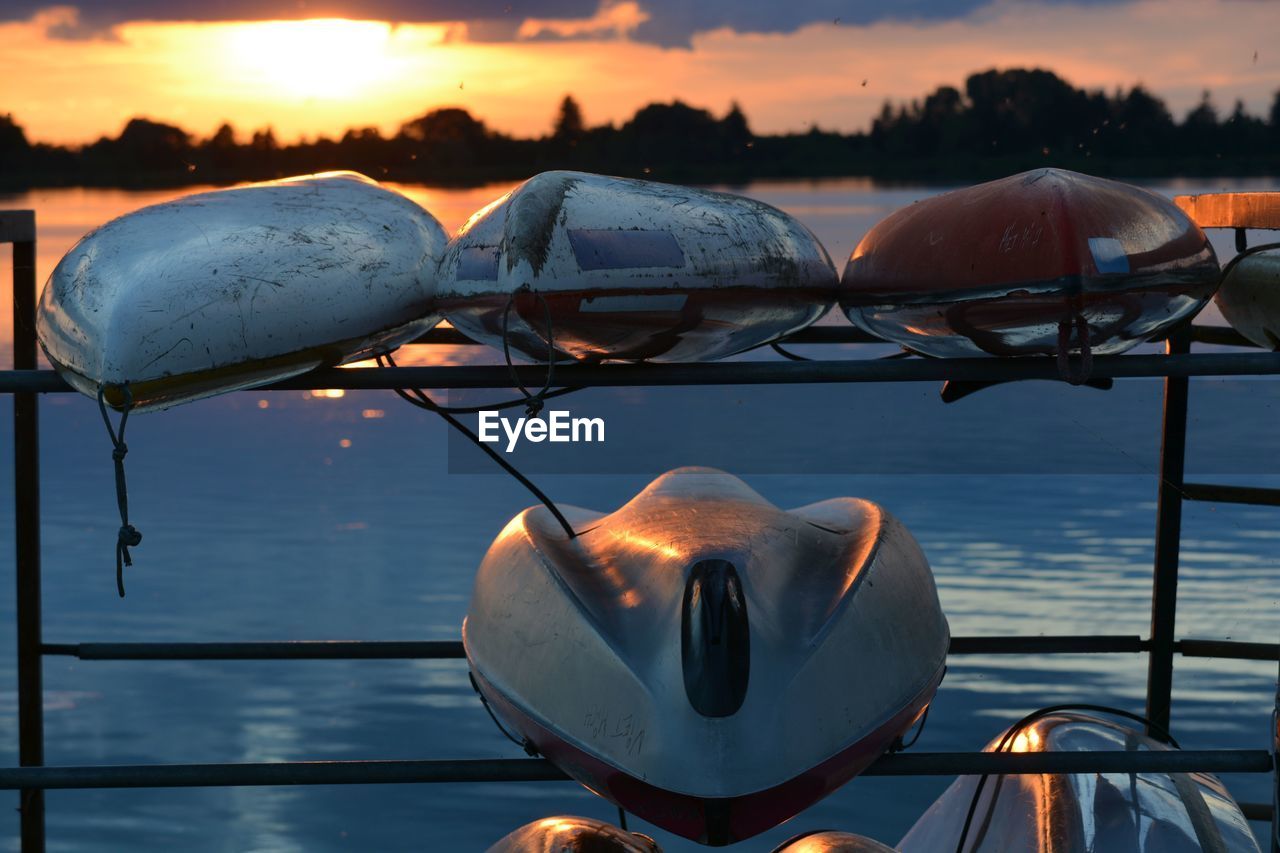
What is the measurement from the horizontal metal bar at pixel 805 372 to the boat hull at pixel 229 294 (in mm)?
108

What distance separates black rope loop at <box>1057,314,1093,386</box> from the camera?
2039mm

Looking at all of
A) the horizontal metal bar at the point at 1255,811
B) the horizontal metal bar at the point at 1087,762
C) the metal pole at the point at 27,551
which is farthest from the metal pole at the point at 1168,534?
the metal pole at the point at 27,551

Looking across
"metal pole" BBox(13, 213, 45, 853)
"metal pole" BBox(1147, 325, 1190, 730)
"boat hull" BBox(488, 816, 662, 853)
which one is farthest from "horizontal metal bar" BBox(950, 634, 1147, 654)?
"metal pole" BBox(13, 213, 45, 853)

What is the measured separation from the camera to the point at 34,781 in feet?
6.84

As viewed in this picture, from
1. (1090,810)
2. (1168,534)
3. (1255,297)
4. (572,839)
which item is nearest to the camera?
(1255,297)

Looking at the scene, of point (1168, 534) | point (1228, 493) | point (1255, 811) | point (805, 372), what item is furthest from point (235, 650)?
point (1255, 811)

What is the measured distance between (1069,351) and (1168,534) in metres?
1.32

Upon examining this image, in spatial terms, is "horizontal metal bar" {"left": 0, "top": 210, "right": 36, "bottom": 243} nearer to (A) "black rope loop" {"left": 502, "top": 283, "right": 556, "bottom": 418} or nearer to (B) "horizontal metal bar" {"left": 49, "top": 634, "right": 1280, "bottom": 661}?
(B) "horizontal metal bar" {"left": 49, "top": 634, "right": 1280, "bottom": 661}

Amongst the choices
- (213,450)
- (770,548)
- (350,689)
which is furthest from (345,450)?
(770,548)

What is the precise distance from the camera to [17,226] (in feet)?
9.89

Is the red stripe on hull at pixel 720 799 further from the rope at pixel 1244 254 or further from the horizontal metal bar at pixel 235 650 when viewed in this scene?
the rope at pixel 1244 254

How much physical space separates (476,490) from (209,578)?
368cm

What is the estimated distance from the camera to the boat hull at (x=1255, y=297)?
235cm

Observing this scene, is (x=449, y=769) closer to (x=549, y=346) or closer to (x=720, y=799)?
(x=720, y=799)
